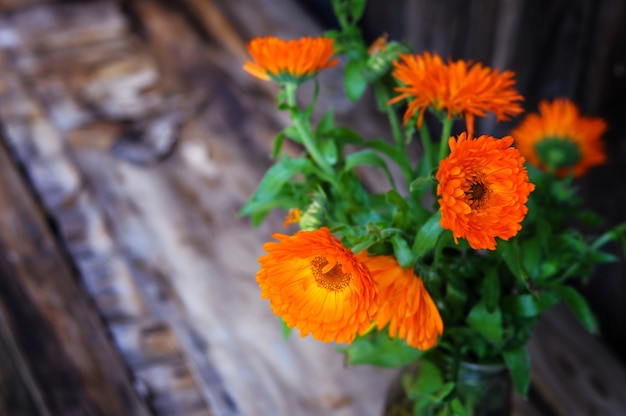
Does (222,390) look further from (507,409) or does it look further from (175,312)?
(507,409)

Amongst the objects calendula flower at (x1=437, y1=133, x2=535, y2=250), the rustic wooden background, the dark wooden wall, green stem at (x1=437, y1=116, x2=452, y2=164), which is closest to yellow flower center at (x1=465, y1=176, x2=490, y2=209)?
calendula flower at (x1=437, y1=133, x2=535, y2=250)

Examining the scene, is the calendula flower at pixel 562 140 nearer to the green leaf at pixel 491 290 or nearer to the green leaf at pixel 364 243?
the green leaf at pixel 491 290

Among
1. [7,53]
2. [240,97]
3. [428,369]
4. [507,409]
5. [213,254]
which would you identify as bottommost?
[507,409]

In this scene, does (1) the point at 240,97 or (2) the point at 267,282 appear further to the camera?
(1) the point at 240,97

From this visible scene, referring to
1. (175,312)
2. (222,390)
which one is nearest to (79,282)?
(175,312)

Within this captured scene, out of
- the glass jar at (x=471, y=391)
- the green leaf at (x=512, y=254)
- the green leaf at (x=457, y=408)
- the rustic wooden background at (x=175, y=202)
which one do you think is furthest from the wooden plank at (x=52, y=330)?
the green leaf at (x=512, y=254)

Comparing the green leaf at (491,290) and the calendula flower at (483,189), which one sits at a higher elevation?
the calendula flower at (483,189)
